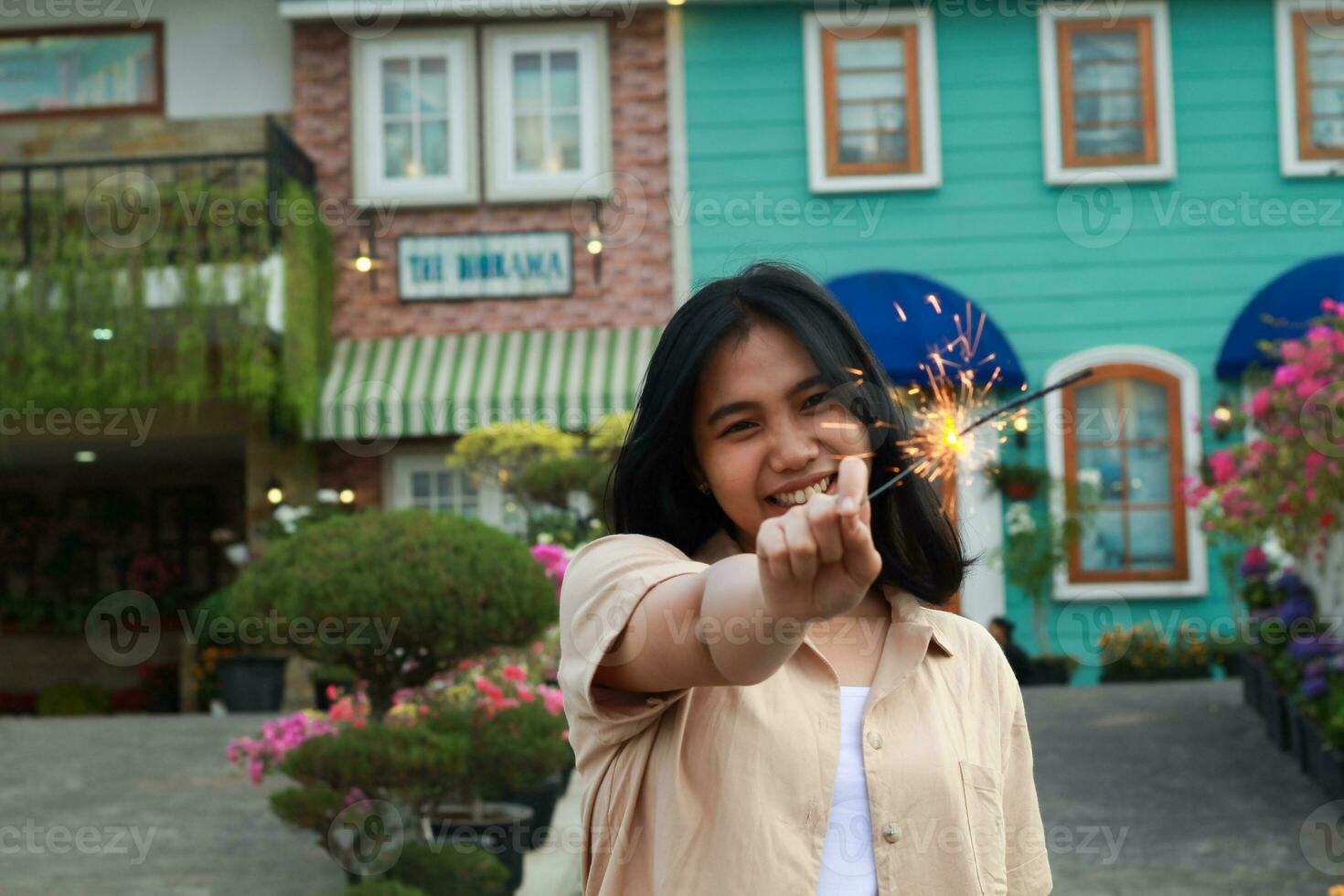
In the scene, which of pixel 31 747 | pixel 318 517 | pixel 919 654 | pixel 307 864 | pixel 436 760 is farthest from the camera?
pixel 318 517

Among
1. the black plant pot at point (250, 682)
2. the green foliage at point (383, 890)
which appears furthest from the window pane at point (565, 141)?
the green foliage at point (383, 890)

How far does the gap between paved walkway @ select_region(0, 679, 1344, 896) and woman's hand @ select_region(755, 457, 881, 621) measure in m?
4.71

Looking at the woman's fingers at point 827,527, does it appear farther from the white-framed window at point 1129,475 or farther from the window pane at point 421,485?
the window pane at point 421,485

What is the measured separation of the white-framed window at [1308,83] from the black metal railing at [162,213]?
770 centimetres

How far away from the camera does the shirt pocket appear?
1.75 m

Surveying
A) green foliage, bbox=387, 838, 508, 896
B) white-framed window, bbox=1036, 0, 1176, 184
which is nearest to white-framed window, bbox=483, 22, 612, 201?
white-framed window, bbox=1036, 0, 1176, 184

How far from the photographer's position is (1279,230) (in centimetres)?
1170

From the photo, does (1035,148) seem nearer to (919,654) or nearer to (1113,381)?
(1113,381)

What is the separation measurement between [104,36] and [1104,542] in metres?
9.13

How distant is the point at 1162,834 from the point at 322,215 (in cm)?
815

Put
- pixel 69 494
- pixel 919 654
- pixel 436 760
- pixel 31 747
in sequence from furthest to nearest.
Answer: pixel 69 494, pixel 31 747, pixel 436 760, pixel 919 654

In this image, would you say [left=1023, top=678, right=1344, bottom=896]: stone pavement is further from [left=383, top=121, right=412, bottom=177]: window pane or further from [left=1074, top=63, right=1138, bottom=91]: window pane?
[left=383, top=121, right=412, bottom=177]: window pane

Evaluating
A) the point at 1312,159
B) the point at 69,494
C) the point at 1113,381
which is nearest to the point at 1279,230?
the point at 1312,159

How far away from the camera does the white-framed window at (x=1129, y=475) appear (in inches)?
455
